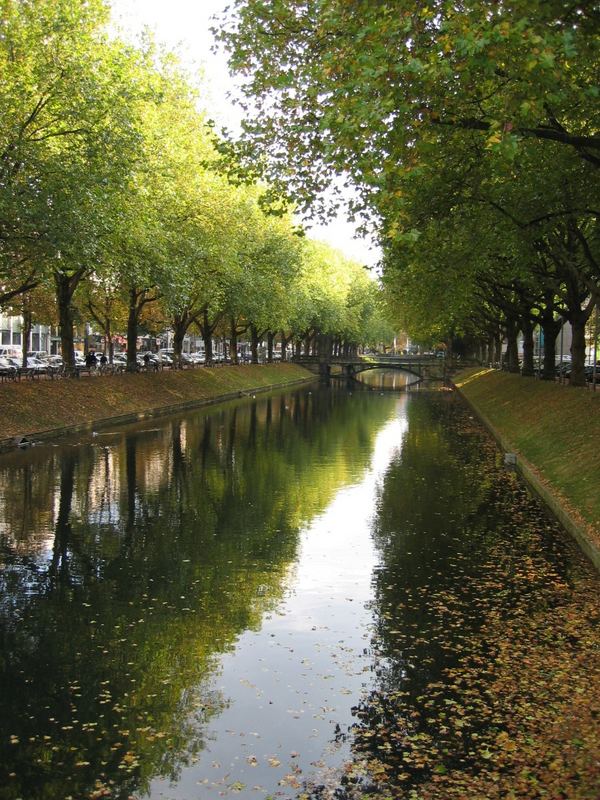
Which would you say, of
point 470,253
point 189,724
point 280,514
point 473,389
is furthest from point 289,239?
point 189,724

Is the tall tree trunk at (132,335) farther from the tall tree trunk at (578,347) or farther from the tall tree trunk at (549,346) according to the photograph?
the tall tree trunk at (578,347)

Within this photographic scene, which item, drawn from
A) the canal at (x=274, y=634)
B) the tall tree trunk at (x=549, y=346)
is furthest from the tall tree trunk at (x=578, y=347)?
the canal at (x=274, y=634)

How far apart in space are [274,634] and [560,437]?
16.5 meters

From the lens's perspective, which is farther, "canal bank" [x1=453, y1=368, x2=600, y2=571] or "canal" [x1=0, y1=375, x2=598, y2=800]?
"canal bank" [x1=453, y1=368, x2=600, y2=571]

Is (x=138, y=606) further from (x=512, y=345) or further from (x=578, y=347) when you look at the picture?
(x=512, y=345)

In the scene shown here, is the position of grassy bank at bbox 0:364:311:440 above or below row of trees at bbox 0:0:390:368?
below

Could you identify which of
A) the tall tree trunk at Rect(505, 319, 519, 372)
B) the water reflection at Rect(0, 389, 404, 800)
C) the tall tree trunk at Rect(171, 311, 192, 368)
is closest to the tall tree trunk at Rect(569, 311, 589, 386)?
the water reflection at Rect(0, 389, 404, 800)

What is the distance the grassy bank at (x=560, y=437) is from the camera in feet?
58.9

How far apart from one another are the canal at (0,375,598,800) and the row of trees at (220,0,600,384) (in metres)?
5.33

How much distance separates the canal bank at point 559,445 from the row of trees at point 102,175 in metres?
8.25

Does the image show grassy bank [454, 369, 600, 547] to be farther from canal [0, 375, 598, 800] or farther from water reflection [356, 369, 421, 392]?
water reflection [356, 369, 421, 392]

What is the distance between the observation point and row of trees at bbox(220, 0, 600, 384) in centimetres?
1082

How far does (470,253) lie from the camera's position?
24.2 meters

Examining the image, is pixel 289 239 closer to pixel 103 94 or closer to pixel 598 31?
pixel 103 94
